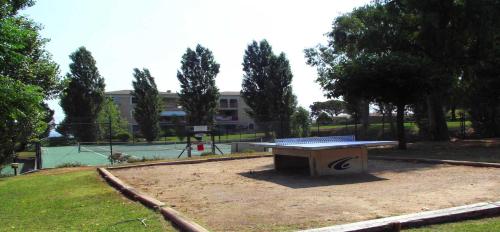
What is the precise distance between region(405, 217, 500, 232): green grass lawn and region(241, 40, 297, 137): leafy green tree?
4839cm

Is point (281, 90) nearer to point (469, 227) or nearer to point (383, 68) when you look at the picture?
point (383, 68)

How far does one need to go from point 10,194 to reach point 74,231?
18.9 ft

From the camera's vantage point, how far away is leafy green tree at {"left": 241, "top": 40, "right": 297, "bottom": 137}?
→ 2223 inches

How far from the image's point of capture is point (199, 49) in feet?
207

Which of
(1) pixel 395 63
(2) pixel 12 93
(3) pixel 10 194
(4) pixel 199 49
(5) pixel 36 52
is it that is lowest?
(3) pixel 10 194

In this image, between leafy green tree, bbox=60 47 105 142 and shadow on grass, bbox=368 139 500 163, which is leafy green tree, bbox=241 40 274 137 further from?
shadow on grass, bbox=368 139 500 163

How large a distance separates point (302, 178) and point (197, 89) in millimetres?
50604

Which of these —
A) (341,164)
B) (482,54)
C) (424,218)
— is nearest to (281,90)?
(482,54)

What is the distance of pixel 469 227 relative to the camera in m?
5.93

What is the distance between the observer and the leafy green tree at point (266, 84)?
2223 inches

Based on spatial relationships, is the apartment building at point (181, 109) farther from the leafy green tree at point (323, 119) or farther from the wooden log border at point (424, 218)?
the wooden log border at point (424, 218)

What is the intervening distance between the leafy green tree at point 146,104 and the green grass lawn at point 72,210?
51.0 meters

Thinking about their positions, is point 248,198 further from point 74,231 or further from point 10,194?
point 10,194

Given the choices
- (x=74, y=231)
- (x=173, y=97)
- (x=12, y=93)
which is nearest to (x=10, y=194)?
(x=74, y=231)
